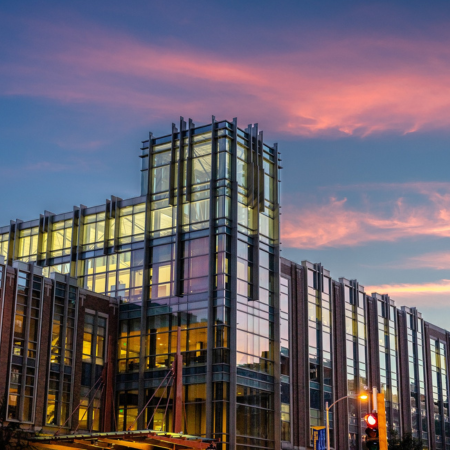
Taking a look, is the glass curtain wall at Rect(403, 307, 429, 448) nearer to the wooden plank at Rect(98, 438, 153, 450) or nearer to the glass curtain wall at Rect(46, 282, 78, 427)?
the glass curtain wall at Rect(46, 282, 78, 427)

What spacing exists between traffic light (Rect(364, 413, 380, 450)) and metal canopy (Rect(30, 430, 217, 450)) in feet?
65.2

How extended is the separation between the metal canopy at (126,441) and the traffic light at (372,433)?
783 inches

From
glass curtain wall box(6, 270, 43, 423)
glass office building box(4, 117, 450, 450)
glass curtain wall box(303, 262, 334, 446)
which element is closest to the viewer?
glass curtain wall box(6, 270, 43, 423)

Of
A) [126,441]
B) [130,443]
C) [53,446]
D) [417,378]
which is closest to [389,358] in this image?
[417,378]

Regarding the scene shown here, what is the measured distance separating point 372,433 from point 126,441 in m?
23.7

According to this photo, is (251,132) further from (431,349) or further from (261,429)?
(431,349)

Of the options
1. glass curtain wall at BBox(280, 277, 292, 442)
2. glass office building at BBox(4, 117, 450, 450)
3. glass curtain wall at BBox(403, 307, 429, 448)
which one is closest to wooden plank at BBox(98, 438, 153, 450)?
glass office building at BBox(4, 117, 450, 450)

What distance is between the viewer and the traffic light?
67.1 ft

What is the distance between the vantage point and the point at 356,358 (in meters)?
77.1

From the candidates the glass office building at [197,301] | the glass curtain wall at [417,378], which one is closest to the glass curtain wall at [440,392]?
the glass curtain wall at [417,378]

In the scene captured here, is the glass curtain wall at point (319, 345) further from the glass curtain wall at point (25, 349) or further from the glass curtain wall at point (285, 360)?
the glass curtain wall at point (25, 349)

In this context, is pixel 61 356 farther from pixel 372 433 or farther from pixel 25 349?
pixel 372 433

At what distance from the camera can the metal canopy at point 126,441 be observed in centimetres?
3953

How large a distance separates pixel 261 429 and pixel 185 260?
14.4 meters
